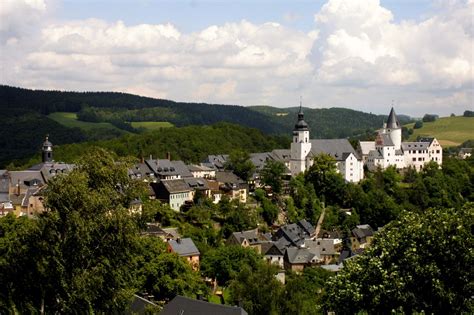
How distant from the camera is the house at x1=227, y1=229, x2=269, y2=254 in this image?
224 ft

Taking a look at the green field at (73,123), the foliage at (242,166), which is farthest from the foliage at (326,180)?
the green field at (73,123)

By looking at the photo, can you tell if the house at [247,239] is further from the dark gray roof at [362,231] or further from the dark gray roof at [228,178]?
the dark gray roof at [362,231]

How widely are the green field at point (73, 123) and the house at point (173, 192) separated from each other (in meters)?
112

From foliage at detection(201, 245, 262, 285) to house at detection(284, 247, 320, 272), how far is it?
36.8 feet

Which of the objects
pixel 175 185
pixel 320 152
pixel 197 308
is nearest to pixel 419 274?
pixel 197 308

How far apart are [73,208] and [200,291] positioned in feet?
67.6

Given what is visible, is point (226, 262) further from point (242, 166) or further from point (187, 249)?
point (242, 166)

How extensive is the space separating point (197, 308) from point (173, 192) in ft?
133

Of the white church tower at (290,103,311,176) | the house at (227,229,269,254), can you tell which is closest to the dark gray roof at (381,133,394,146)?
the white church tower at (290,103,311,176)

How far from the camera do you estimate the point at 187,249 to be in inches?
2328

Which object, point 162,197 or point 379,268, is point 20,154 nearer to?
point 162,197

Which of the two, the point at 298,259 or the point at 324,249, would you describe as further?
the point at 324,249

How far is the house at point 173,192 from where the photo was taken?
246 ft

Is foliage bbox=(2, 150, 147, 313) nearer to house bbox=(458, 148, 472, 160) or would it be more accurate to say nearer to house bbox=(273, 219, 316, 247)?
house bbox=(273, 219, 316, 247)
